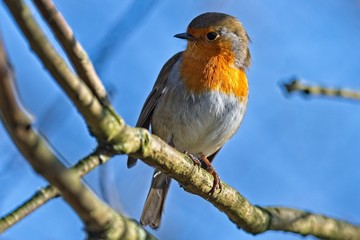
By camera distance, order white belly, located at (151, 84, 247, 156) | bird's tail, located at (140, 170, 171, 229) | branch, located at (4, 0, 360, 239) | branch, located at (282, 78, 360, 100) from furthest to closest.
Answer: bird's tail, located at (140, 170, 171, 229), white belly, located at (151, 84, 247, 156), branch, located at (282, 78, 360, 100), branch, located at (4, 0, 360, 239)

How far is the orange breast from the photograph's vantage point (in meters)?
4.32

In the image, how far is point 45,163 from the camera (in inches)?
62.4

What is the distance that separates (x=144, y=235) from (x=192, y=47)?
2.46m

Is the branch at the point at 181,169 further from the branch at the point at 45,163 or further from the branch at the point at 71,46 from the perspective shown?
the branch at the point at 45,163

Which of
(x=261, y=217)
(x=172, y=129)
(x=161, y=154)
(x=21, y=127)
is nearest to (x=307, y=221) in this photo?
(x=261, y=217)

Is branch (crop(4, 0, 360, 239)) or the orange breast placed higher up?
the orange breast

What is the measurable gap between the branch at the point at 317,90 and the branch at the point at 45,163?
1.56 m

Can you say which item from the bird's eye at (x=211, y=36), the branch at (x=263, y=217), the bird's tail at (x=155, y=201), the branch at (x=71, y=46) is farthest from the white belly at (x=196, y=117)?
the branch at (x=71, y=46)

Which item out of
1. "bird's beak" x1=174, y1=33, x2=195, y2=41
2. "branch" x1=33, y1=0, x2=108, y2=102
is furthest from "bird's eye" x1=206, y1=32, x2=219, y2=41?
→ "branch" x1=33, y1=0, x2=108, y2=102

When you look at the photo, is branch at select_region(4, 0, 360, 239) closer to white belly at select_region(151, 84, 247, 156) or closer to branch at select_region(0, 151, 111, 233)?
branch at select_region(0, 151, 111, 233)

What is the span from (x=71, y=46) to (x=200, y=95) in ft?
8.17

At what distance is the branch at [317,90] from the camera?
3.17 metres

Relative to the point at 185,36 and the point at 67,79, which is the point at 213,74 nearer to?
the point at 185,36

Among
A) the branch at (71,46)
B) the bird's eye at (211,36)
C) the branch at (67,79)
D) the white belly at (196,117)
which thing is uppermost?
the bird's eye at (211,36)
